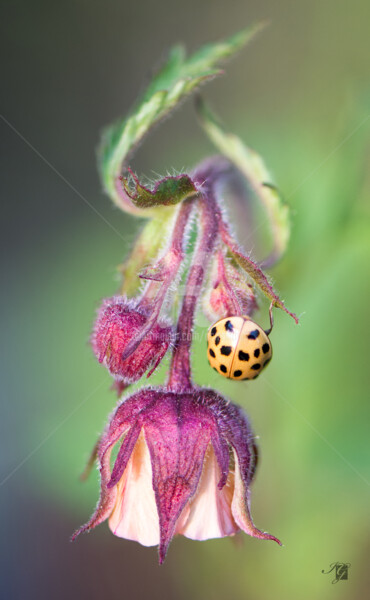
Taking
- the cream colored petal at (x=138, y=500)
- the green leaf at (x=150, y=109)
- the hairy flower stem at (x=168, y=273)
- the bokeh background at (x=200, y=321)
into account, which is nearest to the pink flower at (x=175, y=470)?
the cream colored petal at (x=138, y=500)

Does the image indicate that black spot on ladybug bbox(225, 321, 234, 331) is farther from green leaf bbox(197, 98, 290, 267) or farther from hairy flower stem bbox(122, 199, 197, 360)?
green leaf bbox(197, 98, 290, 267)

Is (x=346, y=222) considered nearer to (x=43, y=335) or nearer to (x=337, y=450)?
(x=337, y=450)

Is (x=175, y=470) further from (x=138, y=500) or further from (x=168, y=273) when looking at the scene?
(x=168, y=273)

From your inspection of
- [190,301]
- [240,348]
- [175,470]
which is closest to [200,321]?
[190,301]

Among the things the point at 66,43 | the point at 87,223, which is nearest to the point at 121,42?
the point at 66,43

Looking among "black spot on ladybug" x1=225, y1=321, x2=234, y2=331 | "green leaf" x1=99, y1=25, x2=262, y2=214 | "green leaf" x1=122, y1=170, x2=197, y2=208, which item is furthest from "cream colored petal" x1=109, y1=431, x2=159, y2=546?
"green leaf" x1=99, y1=25, x2=262, y2=214

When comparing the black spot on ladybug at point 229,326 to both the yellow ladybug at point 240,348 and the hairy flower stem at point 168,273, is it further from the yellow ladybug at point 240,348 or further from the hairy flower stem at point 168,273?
the hairy flower stem at point 168,273
